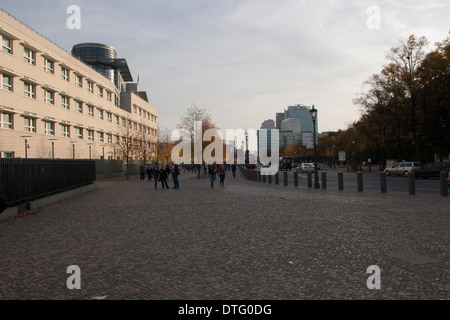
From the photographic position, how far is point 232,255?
5887 mm

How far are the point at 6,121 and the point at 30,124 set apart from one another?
3660 millimetres

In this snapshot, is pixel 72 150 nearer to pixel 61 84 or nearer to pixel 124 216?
pixel 61 84

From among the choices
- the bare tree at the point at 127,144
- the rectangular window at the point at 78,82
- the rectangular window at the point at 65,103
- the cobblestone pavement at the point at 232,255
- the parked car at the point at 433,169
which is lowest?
the cobblestone pavement at the point at 232,255

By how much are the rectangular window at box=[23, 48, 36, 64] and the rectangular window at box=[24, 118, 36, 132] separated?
18.4 feet

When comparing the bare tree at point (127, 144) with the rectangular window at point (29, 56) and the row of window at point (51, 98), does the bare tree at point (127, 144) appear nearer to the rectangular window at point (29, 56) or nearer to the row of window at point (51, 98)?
the row of window at point (51, 98)

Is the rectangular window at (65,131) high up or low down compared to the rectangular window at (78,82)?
down

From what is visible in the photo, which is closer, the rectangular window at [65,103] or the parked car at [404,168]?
the parked car at [404,168]

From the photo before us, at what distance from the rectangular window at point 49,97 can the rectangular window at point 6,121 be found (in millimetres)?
6229

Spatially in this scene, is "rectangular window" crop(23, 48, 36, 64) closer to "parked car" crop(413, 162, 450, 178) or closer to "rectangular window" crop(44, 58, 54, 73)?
"rectangular window" crop(44, 58, 54, 73)

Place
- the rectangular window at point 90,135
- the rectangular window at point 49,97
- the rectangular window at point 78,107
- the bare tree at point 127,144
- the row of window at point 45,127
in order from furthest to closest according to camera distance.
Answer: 1. the bare tree at point 127,144
2. the rectangular window at point 90,135
3. the rectangular window at point 78,107
4. the rectangular window at point 49,97
5. the row of window at point 45,127

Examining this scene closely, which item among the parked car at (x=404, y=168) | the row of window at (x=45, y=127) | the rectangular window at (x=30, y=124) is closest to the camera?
the row of window at (x=45, y=127)

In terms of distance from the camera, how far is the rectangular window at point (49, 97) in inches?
1500

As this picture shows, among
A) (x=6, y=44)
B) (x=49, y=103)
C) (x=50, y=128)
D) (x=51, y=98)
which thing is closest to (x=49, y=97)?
(x=51, y=98)

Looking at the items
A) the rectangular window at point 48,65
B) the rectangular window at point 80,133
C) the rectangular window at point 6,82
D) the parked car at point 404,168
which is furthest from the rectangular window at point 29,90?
the parked car at point 404,168
